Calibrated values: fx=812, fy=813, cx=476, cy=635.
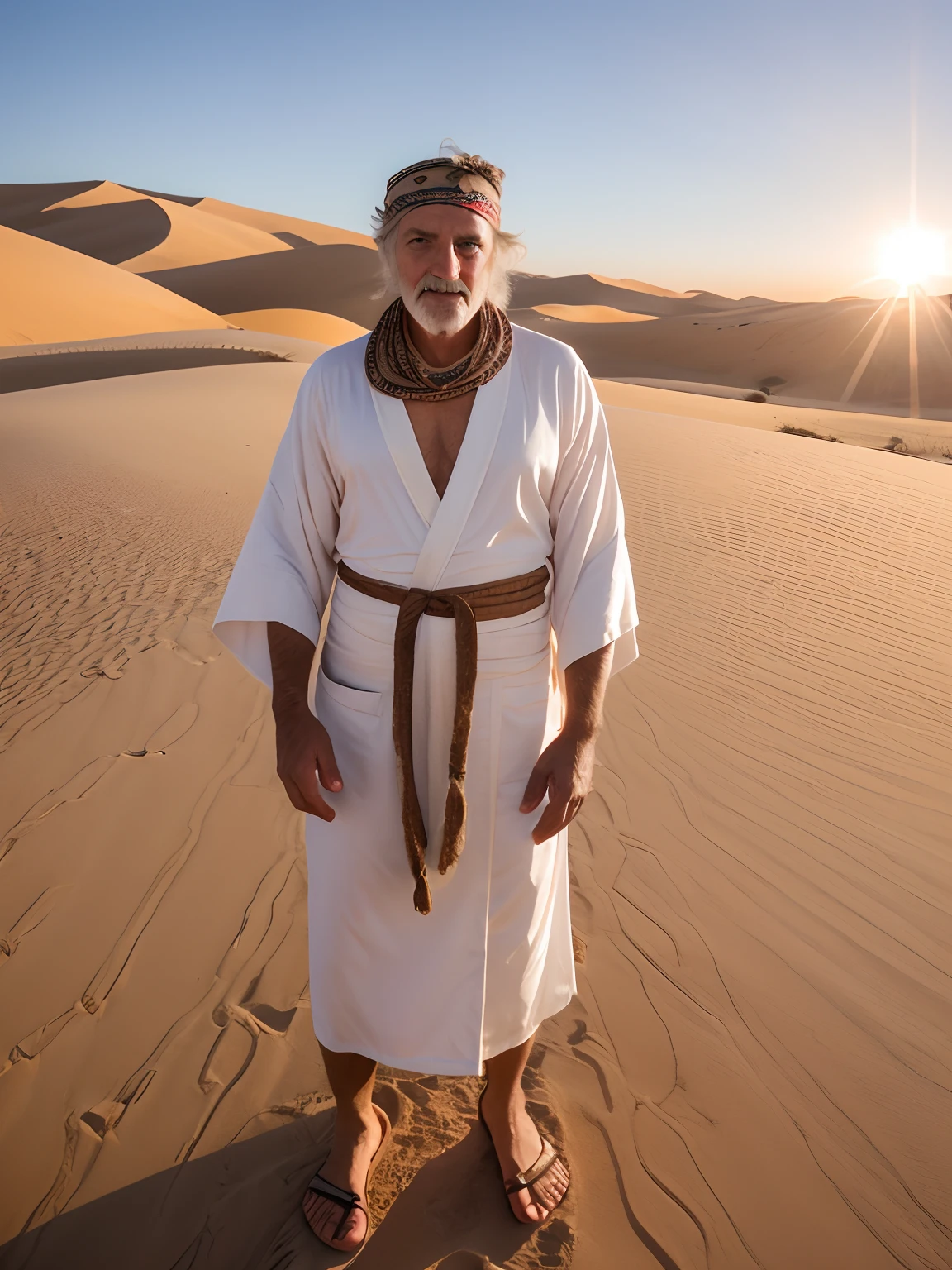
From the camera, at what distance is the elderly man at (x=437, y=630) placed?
67.1 inches

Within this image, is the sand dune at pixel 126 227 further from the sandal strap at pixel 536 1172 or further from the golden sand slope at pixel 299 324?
the sandal strap at pixel 536 1172

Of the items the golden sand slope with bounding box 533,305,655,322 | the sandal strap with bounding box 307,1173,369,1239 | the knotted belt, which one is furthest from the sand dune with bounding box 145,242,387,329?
the sandal strap with bounding box 307,1173,369,1239

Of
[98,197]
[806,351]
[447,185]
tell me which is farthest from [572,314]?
[447,185]

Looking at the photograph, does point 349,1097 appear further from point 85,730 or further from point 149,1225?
point 85,730

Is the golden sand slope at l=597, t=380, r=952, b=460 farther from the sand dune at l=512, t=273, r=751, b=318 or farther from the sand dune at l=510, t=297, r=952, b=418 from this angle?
the sand dune at l=512, t=273, r=751, b=318

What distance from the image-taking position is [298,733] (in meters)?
1.74

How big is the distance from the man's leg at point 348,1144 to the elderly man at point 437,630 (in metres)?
0.02

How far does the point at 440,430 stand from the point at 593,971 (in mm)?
2016

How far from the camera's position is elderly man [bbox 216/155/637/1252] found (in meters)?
1.71

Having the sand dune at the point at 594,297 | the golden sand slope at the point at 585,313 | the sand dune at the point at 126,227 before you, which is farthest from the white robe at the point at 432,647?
the sand dune at the point at 594,297

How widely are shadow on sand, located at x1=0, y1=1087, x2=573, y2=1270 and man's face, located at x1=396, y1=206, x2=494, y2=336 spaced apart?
210cm

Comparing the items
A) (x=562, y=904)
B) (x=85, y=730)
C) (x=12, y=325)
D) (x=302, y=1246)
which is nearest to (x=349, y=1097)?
(x=302, y=1246)

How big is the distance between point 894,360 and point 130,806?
121 feet

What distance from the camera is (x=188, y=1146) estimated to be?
7.18 feet
